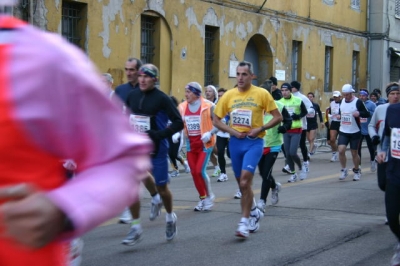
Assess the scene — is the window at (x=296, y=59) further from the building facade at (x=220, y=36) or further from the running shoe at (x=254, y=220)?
the running shoe at (x=254, y=220)

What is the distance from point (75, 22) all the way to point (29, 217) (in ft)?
56.7

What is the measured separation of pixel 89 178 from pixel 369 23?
36.3 meters

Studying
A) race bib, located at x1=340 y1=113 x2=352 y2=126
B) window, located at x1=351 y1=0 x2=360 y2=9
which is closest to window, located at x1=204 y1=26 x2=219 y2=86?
race bib, located at x1=340 y1=113 x2=352 y2=126

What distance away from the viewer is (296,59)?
29.8 m

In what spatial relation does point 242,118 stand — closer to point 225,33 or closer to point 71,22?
point 71,22

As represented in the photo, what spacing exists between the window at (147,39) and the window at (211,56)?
3104 millimetres

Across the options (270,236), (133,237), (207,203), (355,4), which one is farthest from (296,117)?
(355,4)

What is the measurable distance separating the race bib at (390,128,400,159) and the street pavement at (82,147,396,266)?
3.69 feet

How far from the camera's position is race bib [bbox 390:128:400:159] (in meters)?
6.60

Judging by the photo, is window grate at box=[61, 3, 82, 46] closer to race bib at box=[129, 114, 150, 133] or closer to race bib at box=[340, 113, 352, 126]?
race bib at box=[340, 113, 352, 126]

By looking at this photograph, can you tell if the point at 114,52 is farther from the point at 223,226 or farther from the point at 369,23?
the point at 369,23

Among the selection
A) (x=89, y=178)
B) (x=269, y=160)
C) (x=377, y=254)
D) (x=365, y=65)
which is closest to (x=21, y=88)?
(x=89, y=178)

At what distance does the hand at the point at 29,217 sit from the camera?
1445 mm

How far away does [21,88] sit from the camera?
1.59 metres
